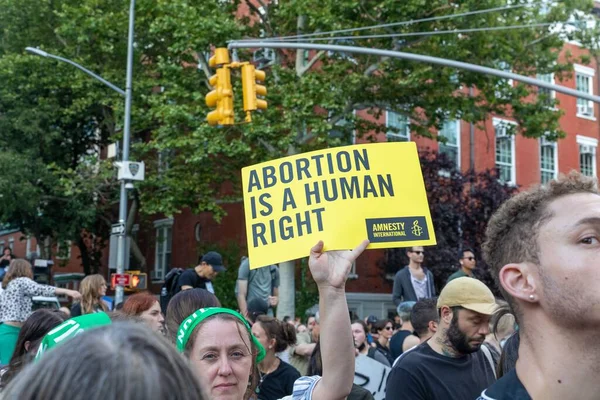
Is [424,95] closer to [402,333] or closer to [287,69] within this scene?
[287,69]

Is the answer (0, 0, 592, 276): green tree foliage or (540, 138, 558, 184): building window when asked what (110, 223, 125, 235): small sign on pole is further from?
(540, 138, 558, 184): building window

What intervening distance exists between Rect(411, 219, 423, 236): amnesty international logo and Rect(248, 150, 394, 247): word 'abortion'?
0.17m

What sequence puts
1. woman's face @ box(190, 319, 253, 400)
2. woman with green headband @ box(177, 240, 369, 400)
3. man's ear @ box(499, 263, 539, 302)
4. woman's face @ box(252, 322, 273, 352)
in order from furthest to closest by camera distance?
woman's face @ box(252, 322, 273, 352) < woman's face @ box(190, 319, 253, 400) < woman with green headband @ box(177, 240, 369, 400) < man's ear @ box(499, 263, 539, 302)

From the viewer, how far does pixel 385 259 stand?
29.4 metres

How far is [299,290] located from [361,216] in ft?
82.9

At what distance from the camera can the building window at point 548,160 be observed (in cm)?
3531

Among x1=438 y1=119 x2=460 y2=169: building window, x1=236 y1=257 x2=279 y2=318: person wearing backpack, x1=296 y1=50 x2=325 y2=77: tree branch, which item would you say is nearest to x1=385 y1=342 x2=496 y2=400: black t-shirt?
x1=236 y1=257 x2=279 y2=318: person wearing backpack

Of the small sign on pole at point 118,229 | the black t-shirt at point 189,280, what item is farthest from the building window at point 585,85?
the black t-shirt at point 189,280

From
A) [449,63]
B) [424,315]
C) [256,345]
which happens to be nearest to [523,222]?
[256,345]

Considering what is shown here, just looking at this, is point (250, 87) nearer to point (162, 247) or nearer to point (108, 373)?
point (108, 373)

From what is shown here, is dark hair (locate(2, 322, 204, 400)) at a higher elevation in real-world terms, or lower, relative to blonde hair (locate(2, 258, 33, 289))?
lower

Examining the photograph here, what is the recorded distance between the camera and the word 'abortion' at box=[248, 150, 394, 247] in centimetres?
380

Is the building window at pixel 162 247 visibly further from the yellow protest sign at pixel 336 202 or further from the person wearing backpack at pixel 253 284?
the yellow protest sign at pixel 336 202

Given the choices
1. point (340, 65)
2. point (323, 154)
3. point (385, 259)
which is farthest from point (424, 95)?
point (323, 154)
